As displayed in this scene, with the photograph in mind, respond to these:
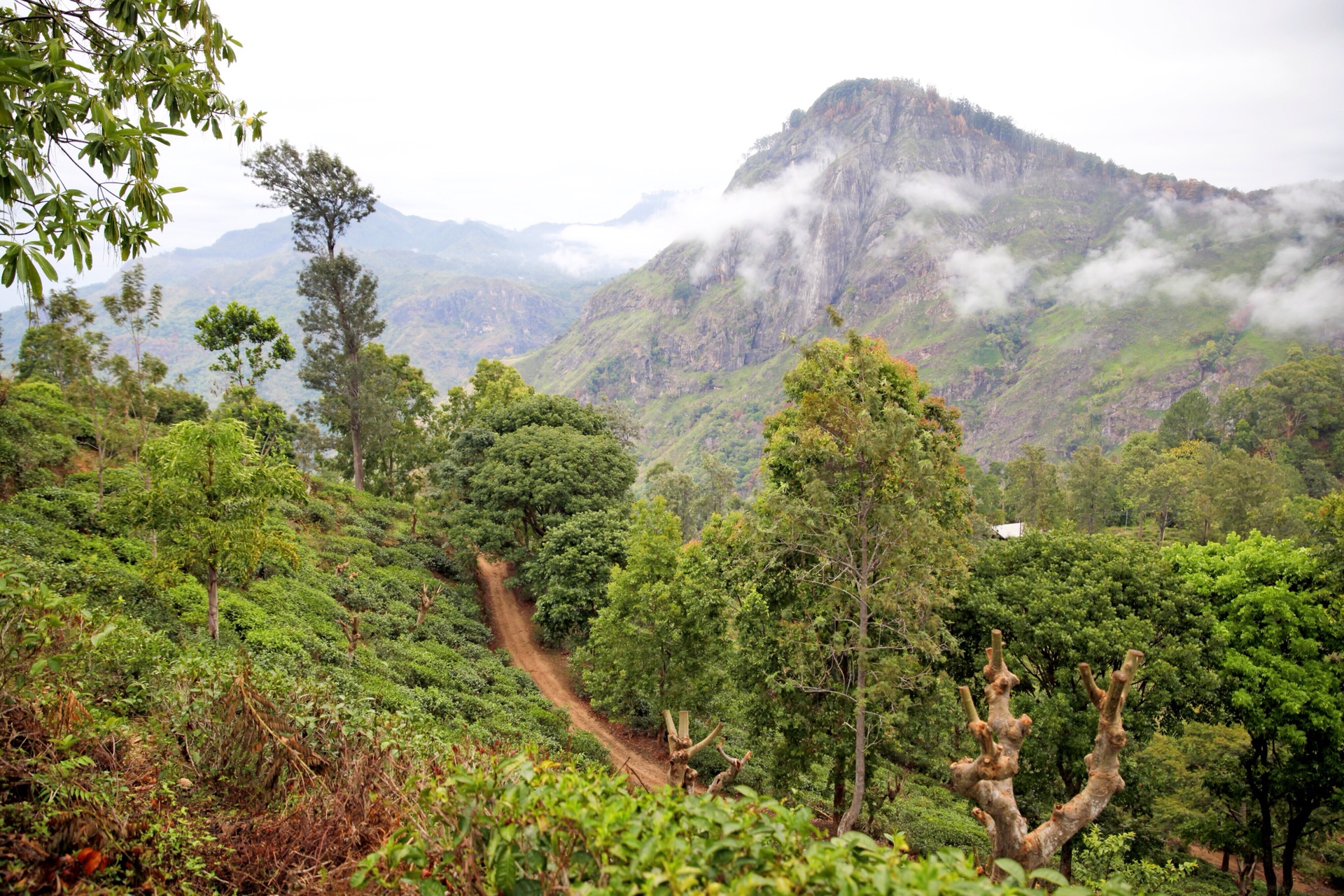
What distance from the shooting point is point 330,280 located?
2858cm

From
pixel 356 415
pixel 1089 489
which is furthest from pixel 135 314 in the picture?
pixel 1089 489

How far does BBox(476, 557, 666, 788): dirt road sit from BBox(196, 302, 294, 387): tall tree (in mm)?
13190

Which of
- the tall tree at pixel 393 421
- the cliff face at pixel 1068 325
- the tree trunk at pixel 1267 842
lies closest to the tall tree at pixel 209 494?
the tree trunk at pixel 1267 842

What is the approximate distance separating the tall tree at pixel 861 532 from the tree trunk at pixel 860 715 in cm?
A: 3

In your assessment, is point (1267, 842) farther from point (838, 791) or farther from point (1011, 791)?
point (1011, 791)

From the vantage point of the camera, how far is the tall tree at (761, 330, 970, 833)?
10953mm

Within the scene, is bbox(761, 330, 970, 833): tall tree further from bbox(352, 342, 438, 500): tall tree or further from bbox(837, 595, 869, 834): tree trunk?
bbox(352, 342, 438, 500): tall tree

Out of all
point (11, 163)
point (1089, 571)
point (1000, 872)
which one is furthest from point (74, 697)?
point (1089, 571)

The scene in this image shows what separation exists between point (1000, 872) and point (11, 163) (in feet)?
37.3

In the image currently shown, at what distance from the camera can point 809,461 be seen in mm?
11969

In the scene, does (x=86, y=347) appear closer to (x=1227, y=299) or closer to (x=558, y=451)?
(x=558, y=451)

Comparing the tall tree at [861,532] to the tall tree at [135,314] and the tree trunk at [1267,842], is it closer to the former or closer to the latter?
the tree trunk at [1267,842]

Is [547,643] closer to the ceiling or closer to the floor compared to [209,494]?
closer to the floor

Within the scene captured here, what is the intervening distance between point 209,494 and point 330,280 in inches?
905
